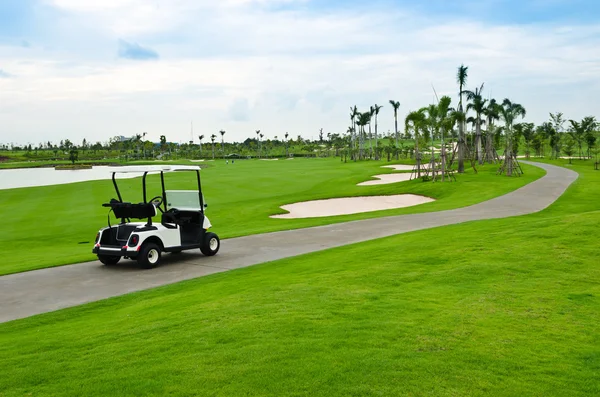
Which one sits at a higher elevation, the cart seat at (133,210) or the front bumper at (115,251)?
the cart seat at (133,210)

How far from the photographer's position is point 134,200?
37500mm

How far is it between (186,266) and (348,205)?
61.5 feet

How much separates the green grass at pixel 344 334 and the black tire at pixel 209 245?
3442 mm

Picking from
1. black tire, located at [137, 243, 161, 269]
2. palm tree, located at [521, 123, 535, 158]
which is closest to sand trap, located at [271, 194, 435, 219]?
black tire, located at [137, 243, 161, 269]

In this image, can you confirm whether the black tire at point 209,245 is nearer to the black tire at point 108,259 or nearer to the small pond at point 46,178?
the black tire at point 108,259

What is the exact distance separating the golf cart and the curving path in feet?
1.29

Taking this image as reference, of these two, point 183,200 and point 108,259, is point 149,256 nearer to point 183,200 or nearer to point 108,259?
point 108,259

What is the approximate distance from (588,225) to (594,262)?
313cm

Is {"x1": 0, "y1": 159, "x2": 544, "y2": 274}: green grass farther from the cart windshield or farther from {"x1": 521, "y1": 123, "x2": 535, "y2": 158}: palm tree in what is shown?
{"x1": 521, "y1": 123, "x2": 535, "y2": 158}: palm tree

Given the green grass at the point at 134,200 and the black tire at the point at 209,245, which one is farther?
the green grass at the point at 134,200

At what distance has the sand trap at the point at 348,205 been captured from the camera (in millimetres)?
28219

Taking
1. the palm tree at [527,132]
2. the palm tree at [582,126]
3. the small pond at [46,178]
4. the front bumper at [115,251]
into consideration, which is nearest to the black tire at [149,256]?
the front bumper at [115,251]

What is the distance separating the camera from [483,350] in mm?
5855

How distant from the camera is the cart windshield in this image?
47.7 feet
